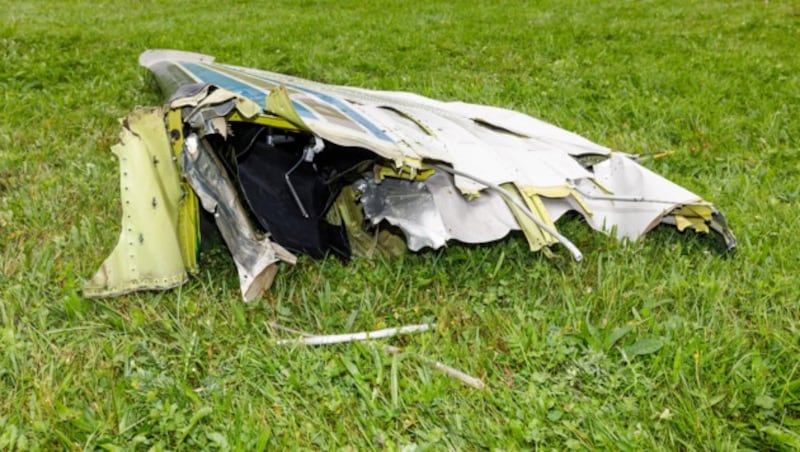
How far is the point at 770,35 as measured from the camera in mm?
7609

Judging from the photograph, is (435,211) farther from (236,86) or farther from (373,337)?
(236,86)

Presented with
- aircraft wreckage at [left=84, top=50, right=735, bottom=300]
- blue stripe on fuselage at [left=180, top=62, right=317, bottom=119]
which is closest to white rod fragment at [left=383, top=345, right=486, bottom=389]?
aircraft wreckage at [left=84, top=50, right=735, bottom=300]

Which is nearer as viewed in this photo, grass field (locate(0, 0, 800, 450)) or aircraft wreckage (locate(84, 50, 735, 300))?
grass field (locate(0, 0, 800, 450))

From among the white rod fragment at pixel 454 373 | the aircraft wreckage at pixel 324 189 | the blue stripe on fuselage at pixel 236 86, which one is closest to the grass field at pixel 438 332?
the white rod fragment at pixel 454 373

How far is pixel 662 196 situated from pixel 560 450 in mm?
1561

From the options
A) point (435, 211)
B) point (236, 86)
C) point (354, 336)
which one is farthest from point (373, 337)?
point (236, 86)

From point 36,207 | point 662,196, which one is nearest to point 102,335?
point 36,207

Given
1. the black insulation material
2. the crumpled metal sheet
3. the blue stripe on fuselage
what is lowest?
the crumpled metal sheet

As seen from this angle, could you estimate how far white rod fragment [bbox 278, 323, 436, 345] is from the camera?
2410mm

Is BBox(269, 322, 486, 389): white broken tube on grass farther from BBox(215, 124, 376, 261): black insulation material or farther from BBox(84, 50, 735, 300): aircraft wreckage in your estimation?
BBox(215, 124, 376, 261): black insulation material

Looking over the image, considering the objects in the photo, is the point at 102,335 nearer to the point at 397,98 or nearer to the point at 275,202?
the point at 275,202

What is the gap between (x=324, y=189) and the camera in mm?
2863

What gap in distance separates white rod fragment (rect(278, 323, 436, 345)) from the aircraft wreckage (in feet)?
1.13

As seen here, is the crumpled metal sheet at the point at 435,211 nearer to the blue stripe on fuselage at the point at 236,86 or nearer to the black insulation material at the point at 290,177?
the black insulation material at the point at 290,177
